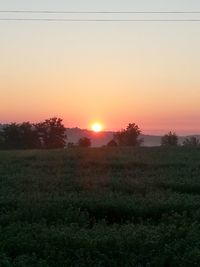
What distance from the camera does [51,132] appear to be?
80.7 metres

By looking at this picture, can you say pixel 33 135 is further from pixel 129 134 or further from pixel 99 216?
pixel 99 216

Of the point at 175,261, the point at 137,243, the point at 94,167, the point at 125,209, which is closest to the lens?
the point at 175,261

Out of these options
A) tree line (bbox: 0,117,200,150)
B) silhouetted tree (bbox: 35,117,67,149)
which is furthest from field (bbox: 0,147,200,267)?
silhouetted tree (bbox: 35,117,67,149)

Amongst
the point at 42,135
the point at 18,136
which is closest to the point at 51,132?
→ the point at 42,135

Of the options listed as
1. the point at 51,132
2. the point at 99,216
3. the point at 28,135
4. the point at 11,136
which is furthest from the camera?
the point at 51,132

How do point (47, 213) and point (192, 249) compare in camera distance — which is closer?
point (192, 249)

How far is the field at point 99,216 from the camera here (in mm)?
7848

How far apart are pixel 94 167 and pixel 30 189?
212 inches

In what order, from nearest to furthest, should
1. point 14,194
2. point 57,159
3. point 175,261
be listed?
point 175,261
point 14,194
point 57,159

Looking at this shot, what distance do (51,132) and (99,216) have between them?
6991 centimetres

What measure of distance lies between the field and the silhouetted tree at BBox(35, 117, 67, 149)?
5991 cm

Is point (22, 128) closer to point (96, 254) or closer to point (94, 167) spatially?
point (94, 167)

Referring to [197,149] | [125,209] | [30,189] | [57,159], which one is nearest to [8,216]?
[125,209]

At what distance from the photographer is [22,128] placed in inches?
3017
